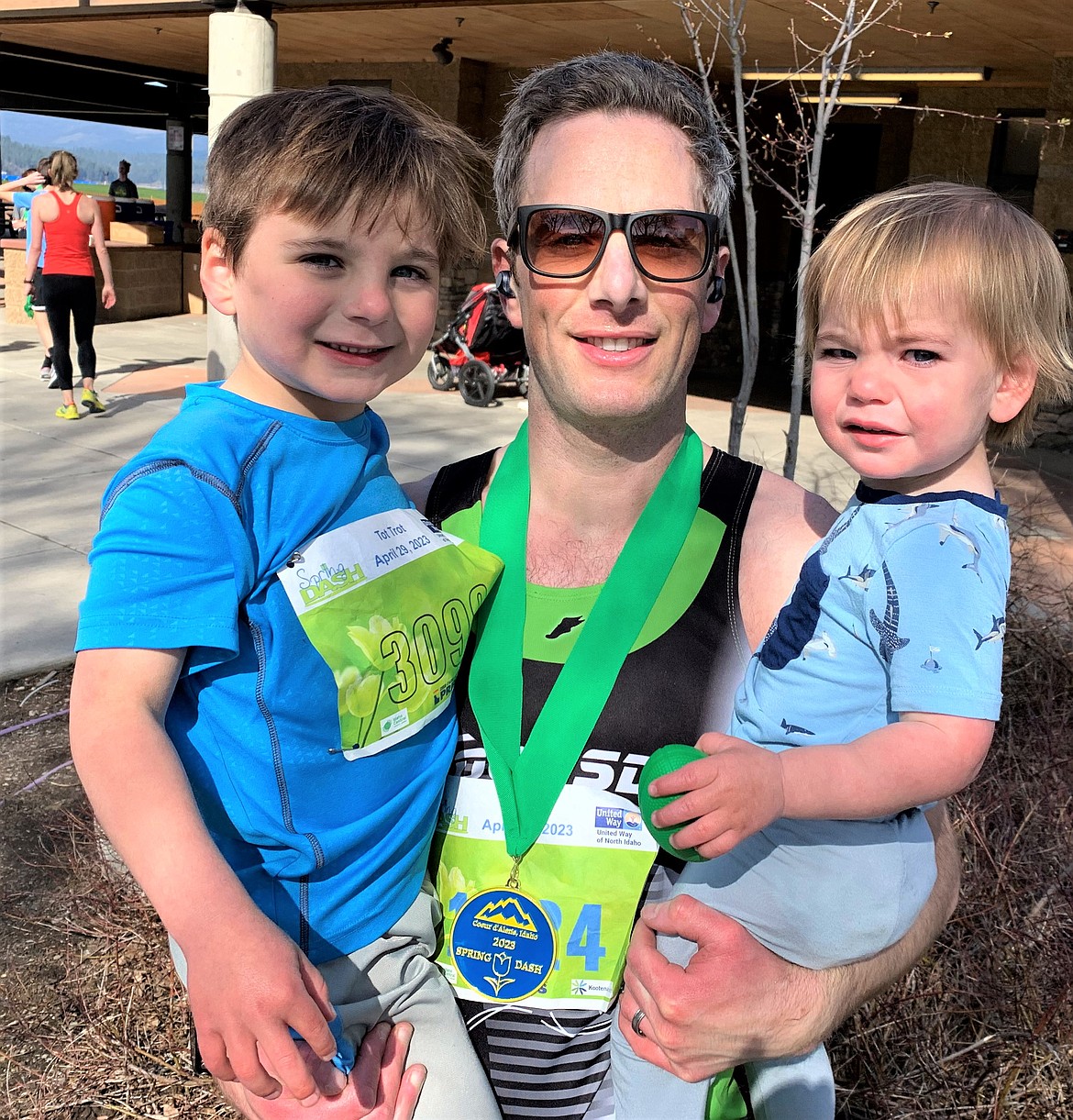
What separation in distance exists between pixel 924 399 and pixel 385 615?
0.85m

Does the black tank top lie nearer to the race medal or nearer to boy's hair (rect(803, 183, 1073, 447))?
the race medal

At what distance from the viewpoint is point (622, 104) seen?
6.59 feet

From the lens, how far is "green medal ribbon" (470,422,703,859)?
1.82 m

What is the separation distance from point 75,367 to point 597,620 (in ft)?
43.3

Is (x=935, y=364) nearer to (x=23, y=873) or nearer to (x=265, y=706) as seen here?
(x=265, y=706)

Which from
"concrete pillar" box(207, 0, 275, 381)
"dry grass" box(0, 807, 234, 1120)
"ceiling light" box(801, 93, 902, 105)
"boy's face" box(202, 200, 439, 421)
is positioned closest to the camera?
"boy's face" box(202, 200, 439, 421)

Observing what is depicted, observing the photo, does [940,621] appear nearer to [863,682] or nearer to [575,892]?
[863,682]

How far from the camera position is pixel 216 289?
1.84 metres

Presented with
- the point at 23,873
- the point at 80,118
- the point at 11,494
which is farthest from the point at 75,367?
the point at 80,118

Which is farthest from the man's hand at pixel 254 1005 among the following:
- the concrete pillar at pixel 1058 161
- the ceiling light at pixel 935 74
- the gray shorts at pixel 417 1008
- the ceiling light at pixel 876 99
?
the ceiling light at pixel 876 99

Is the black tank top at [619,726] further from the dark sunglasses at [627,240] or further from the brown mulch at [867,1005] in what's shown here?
the brown mulch at [867,1005]

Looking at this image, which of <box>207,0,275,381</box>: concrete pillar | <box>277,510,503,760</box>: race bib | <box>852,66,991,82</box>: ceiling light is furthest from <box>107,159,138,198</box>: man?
<box>277,510,503,760</box>: race bib

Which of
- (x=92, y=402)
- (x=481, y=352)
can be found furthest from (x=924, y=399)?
Result: (x=481, y=352)

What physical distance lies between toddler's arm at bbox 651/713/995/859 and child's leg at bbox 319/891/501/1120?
1.78 ft
